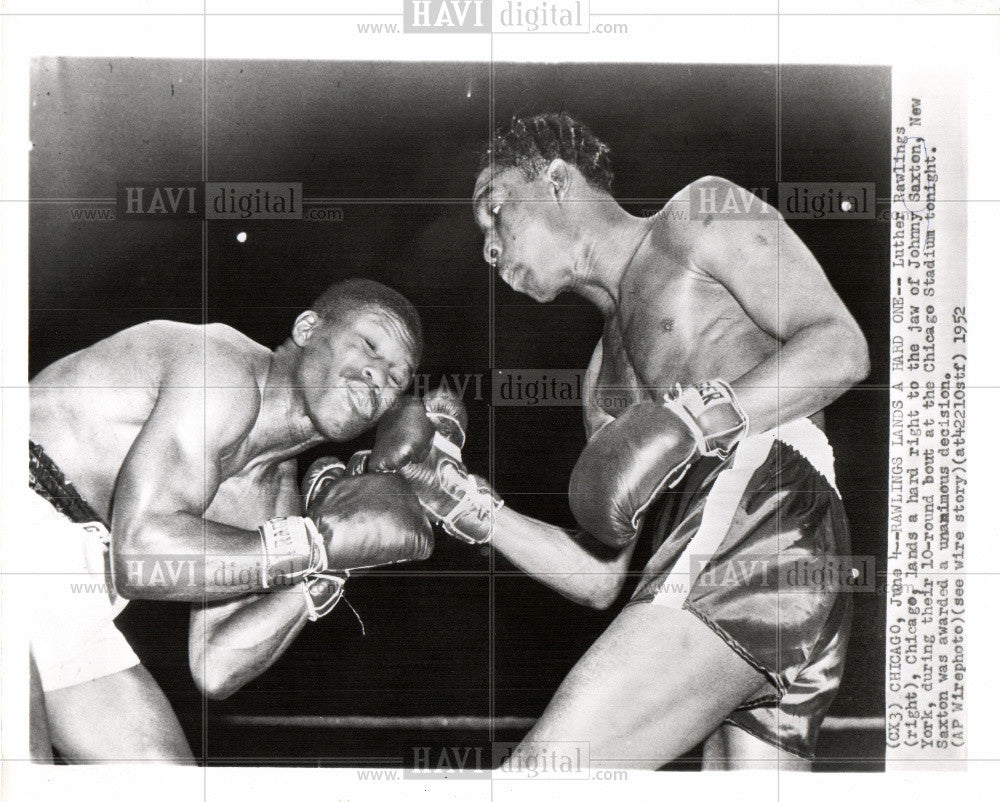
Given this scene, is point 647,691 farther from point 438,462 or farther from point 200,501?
point 200,501

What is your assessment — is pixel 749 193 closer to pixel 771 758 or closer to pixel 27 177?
pixel 771 758

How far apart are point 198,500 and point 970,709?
204cm

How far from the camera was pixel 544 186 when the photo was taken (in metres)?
2.12

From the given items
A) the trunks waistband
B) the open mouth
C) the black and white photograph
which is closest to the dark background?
the black and white photograph

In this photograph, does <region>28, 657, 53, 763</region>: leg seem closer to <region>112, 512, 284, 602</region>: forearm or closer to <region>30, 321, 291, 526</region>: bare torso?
<region>112, 512, 284, 602</region>: forearm

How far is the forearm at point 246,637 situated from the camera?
2.08m

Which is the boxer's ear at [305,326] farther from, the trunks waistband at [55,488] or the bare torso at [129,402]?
the trunks waistband at [55,488]

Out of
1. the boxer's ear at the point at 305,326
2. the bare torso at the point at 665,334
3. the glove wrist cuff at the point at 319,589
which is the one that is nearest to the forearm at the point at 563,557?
the bare torso at the point at 665,334

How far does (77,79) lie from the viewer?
2135mm

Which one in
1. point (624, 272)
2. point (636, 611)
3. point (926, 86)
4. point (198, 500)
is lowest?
point (636, 611)

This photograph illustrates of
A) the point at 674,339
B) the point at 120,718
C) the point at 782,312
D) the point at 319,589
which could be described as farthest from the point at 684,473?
the point at 120,718

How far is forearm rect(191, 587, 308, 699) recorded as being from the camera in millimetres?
2080

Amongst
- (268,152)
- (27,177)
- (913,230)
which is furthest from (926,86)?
(27,177)

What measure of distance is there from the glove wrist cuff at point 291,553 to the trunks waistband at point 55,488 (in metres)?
0.42
